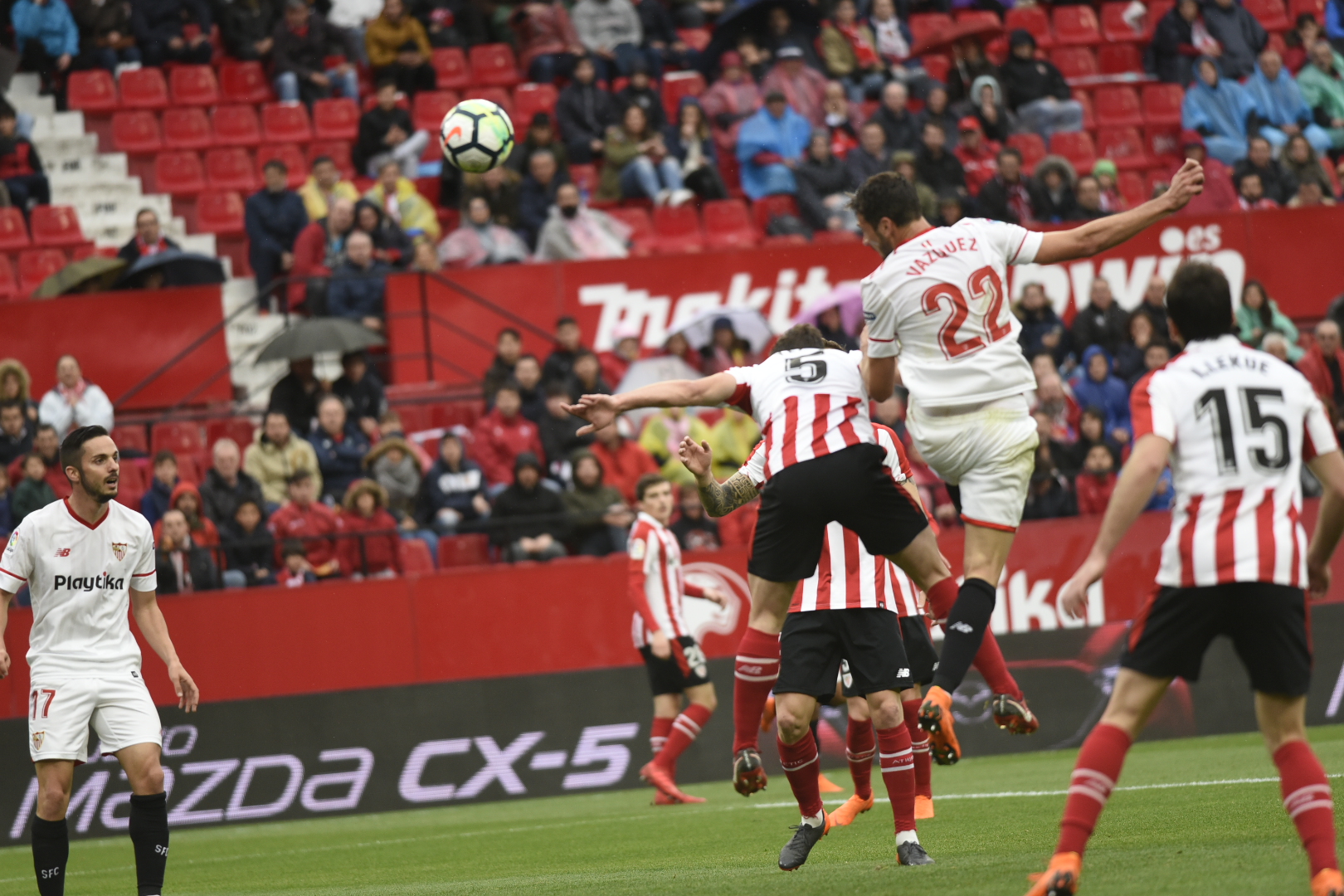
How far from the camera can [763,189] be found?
19078 millimetres

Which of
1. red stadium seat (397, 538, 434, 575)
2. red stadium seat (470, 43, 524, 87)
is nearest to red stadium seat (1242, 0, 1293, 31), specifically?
red stadium seat (470, 43, 524, 87)

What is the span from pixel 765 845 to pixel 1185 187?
425 cm

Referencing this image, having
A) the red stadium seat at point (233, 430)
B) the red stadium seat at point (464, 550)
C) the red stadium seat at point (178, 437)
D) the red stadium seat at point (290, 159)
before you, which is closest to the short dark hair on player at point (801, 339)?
the red stadium seat at point (464, 550)

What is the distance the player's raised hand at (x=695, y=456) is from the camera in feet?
22.7

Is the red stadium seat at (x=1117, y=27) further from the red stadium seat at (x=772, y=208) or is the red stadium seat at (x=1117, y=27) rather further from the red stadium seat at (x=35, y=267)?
the red stadium seat at (x=35, y=267)

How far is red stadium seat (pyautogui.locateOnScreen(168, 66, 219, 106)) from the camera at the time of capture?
64.6 ft

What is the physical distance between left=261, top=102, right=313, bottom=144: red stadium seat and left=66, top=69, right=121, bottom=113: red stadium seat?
6.01 ft

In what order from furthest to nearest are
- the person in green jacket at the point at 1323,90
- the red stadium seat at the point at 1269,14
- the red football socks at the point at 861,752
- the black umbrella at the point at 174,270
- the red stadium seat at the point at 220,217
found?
the red stadium seat at the point at 1269,14 → the person in green jacket at the point at 1323,90 → the red stadium seat at the point at 220,217 → the black umbrella at the point at 174,270 → the red football socks at the point at 861,752

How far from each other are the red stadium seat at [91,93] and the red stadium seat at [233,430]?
5.67 metres

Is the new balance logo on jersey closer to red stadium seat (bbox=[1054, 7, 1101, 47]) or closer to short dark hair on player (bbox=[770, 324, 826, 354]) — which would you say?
short dark hair on player (bbox=[770, 324, 826, 354])

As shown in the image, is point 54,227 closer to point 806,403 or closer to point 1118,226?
point 806,403

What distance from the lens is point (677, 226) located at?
60.8ft

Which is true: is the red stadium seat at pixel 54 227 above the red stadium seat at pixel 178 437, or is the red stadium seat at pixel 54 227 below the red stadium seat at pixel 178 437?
above

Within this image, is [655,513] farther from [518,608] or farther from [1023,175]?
[1023,175]
